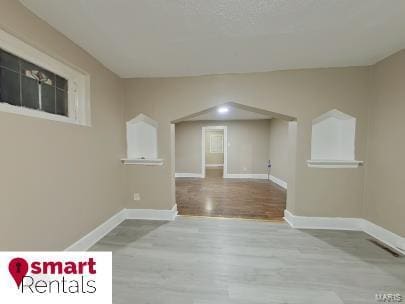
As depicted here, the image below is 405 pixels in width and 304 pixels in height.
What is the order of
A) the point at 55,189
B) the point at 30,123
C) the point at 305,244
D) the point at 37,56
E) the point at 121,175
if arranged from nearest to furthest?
1. the point at 30,123
2. the point at 37,56
3. the point at 55,189
4. the point at 305,244
5. the point at 121,175

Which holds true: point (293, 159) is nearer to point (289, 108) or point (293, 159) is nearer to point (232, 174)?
point (289, 108)

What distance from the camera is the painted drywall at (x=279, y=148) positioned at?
17.9ft

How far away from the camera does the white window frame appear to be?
4.80 feet

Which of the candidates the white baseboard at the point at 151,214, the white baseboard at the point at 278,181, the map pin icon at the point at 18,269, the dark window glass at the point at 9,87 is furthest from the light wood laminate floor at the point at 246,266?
the white baseboard at the point at 278,181

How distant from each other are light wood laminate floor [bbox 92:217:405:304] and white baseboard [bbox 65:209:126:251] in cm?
9

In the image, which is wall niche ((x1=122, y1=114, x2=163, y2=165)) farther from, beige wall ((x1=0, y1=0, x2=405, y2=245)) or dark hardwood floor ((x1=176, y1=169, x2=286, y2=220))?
dark hardwood floor ((x1=176, y1=169, x2=286, y2=220))

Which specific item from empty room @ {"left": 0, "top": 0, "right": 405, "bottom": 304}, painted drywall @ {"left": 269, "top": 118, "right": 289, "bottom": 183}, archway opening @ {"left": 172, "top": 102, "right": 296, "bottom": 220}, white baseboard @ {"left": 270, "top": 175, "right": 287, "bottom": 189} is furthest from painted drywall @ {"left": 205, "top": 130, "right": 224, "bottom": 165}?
empty room @ {"left": 0, "top": 0, "right": 405, "bottom": 304}

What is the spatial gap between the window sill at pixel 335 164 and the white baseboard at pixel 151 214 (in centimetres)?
239

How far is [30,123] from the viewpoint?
5.05ft

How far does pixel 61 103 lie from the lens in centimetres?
206

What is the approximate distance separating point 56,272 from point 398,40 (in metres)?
4.19

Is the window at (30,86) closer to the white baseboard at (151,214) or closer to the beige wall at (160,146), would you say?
the beige wall at (160,146)

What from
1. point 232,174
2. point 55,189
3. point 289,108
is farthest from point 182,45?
point 232,174

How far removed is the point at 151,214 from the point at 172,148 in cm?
119
